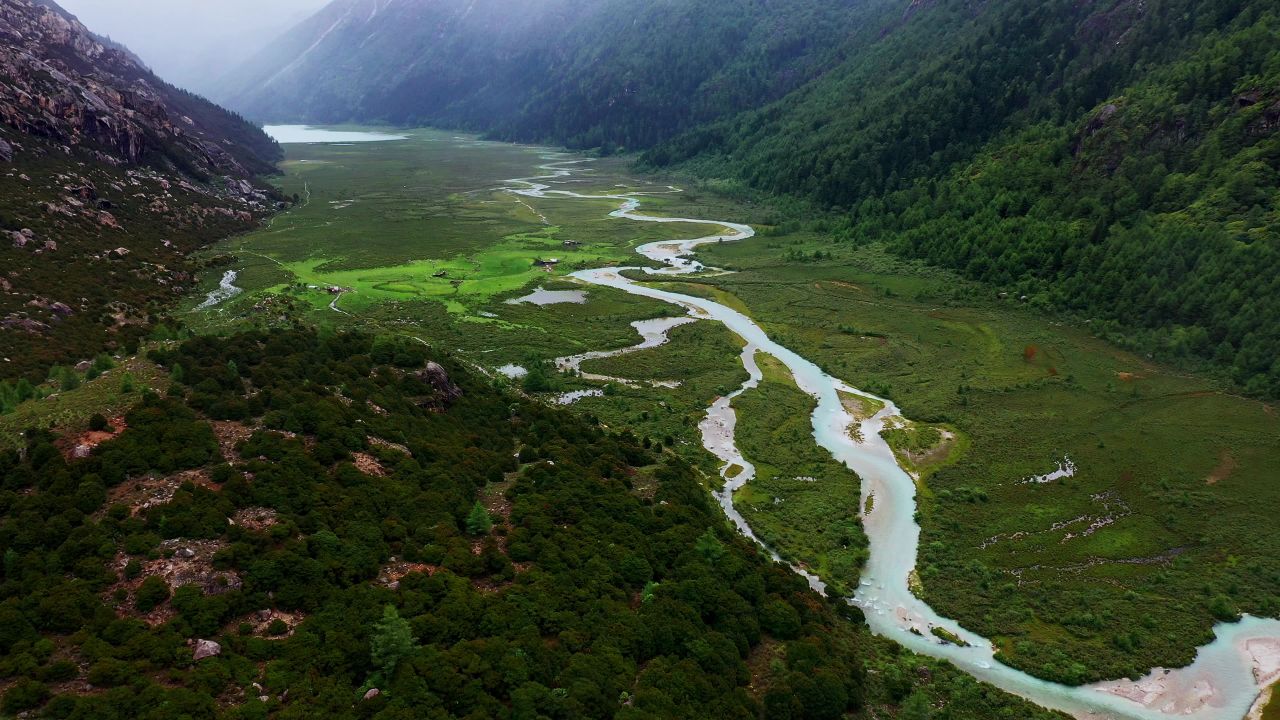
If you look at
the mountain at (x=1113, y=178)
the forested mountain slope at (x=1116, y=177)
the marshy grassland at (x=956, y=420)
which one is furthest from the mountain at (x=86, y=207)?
the forested mountain slope at (x=1116, y=177)

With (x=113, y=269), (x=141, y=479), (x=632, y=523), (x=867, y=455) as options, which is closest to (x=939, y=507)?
(x=867, y=455)

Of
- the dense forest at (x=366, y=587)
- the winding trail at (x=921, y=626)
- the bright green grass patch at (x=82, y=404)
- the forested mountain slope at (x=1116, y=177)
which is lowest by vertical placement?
the winding trail at (x=921, y=626)

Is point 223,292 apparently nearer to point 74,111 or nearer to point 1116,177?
point 74,111

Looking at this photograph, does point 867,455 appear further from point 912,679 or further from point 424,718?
point 424,718

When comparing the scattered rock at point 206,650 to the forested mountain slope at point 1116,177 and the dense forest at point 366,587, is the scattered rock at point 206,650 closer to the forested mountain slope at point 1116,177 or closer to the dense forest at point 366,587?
the dense forest at point 366,587

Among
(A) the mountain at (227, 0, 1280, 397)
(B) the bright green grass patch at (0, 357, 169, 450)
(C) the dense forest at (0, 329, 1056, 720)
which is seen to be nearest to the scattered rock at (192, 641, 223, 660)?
(C) the dense forest at (0, 329, 1056, 720)

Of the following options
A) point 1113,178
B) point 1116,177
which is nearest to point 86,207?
point 1116,177

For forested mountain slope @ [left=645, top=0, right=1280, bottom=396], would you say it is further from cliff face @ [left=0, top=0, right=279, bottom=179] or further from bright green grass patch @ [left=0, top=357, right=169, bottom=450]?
cliff face @ [left=0, top=0, right=279, bottom=179]

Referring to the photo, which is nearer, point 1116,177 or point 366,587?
point 366,587
